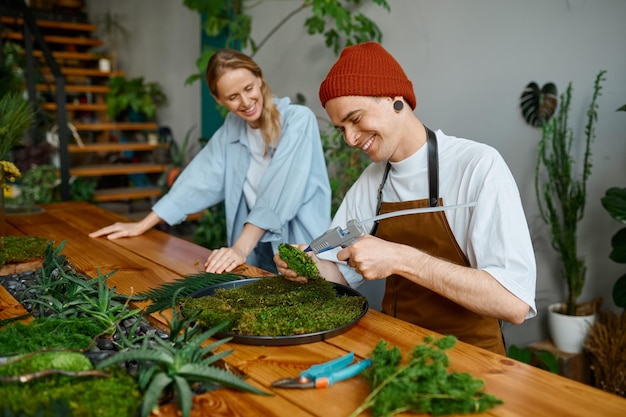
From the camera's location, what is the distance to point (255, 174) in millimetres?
2844

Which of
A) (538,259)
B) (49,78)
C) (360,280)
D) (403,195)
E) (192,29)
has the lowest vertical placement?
(538,259)

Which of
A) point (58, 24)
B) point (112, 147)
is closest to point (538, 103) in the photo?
point (112, 147)

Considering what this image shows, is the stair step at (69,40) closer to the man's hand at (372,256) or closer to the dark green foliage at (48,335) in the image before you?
the dark green foliage at (48,335)

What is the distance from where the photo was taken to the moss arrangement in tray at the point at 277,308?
1.38m

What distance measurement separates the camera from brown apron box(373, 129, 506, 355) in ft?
5.95

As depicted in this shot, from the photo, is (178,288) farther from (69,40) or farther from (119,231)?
(69,40)

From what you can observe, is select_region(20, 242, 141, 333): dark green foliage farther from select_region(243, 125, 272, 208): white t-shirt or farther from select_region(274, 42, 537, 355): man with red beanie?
select_region(243, 125, 272, 208): white t-shirt

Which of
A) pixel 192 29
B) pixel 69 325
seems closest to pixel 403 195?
pixel 69 325

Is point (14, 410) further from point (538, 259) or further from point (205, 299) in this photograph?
point (538, 259)

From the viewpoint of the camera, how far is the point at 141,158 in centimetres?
759

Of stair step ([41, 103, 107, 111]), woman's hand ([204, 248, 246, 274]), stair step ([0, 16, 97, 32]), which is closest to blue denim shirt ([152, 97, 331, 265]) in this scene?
woman's hand ([204, 248, 246, 274])

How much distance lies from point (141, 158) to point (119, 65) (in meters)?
1.64

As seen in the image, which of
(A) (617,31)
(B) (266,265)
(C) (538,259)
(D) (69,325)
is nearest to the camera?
(D) (69,325)

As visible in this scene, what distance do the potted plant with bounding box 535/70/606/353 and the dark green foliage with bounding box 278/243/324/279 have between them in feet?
6.58
